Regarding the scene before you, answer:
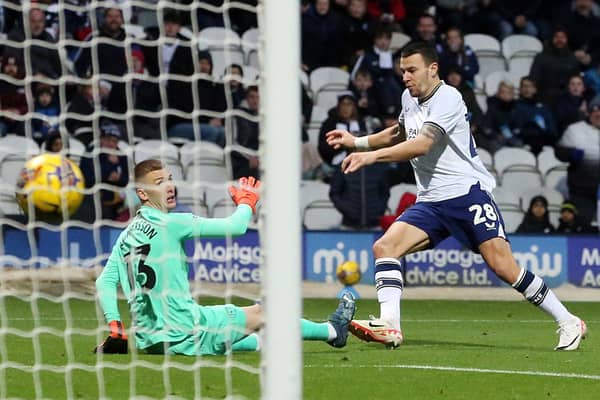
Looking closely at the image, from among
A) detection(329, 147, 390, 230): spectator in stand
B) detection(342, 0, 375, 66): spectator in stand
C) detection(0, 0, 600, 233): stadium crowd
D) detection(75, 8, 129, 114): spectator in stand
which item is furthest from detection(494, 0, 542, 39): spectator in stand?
detection(75, 8, 129, 114): spectator in stand

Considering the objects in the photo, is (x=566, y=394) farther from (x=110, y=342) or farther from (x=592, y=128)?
(x=592, y=128)

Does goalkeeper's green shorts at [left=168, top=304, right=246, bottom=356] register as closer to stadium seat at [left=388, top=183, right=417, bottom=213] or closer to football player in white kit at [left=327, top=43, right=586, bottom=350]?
football player in white kit at [left=327, top=43, right=586, bottom=350]

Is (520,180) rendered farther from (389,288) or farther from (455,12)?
(389,288)

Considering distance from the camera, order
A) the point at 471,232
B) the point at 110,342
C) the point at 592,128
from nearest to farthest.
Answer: the point at 110,342 → the point at 471,232 → the point at 592,128

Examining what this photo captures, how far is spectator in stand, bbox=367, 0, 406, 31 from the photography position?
66.2 ft

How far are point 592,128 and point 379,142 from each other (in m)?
9.20

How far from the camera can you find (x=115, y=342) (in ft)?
27.0

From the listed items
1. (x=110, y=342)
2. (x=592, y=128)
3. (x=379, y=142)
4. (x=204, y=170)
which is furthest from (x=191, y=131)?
(x=110, y=342)

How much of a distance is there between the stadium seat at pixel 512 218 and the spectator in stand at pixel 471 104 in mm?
1322

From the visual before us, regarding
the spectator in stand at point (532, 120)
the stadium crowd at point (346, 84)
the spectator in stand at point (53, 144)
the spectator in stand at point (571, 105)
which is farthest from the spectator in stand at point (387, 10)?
the spectator in stand at point (53, 144)

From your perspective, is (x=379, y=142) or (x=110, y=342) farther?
(x=379, y=142)

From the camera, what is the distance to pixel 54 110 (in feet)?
53.5

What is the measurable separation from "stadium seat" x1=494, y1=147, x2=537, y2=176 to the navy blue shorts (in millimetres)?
8669

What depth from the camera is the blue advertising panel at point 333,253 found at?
15.9 metres
